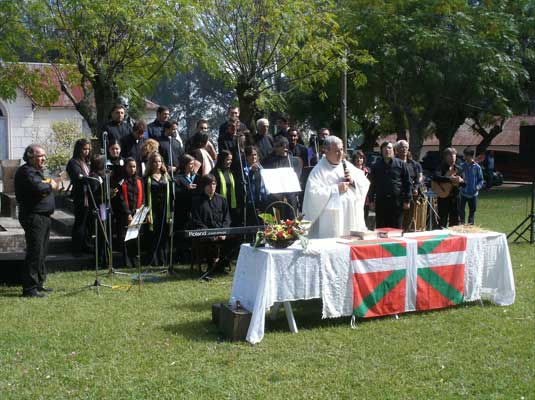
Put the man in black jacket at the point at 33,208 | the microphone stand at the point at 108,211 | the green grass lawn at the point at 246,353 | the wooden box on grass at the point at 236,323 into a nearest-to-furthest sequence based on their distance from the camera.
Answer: the green grass lawn at the point at 246,353, the wooden box on grass at the point at 236,323, the man in black jacket at the point at 33,208, the microphone stand at the point at 108,211

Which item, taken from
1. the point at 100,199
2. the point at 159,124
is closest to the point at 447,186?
the point at 159,124

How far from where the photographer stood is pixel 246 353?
6.36m

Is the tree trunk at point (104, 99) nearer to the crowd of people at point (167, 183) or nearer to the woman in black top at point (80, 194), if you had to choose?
the crowd of people at point (167, 183)

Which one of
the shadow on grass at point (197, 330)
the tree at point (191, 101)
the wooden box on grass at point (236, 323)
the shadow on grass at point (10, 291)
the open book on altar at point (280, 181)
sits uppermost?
the tree at point (191, 101)

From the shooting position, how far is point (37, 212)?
343 inches

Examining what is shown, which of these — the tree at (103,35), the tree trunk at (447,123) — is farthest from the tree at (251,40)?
the tree trunk at (447,123)

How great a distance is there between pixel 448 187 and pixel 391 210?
96.4 inches

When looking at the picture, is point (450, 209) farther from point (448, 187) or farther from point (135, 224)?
point (135, 224)

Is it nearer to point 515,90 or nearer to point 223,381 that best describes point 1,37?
point 223,381

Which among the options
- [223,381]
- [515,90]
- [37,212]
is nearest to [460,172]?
[37,212]

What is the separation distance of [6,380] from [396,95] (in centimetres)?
2120

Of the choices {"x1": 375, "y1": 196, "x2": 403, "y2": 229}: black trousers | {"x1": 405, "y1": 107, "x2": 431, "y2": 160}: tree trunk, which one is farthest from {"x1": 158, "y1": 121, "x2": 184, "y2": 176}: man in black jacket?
{"x1": 405, "y1": 107, "x2": 431, "y2": 160}: tree trunk

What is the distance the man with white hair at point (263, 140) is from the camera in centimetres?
1209

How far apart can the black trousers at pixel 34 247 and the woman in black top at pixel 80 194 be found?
4.90 feet
